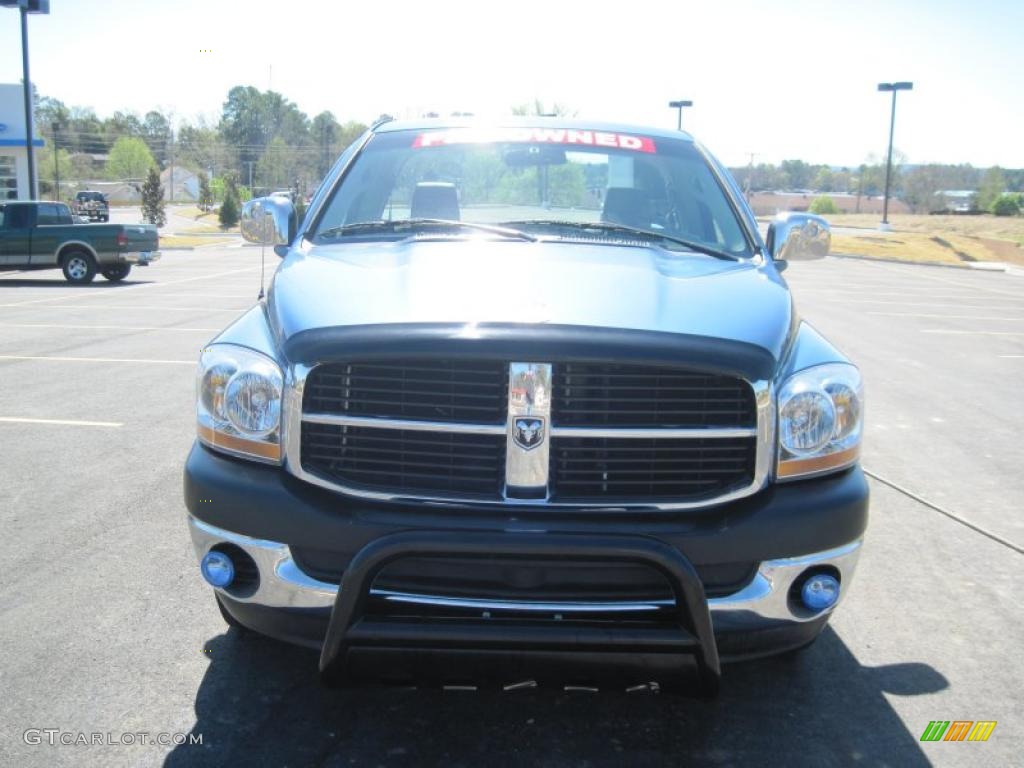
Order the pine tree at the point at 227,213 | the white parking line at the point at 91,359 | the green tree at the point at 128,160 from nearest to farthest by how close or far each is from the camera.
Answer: the white parking line at the point at 91,359 < the pine tree at the point at 227,213 < the green tree at the point at 128,160

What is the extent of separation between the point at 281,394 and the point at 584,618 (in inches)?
40.8

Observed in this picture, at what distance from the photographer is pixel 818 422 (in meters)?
2.91

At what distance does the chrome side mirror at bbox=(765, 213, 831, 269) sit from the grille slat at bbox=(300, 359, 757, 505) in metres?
1.75

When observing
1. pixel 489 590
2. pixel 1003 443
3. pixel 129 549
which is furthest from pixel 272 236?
pixel 1003 443

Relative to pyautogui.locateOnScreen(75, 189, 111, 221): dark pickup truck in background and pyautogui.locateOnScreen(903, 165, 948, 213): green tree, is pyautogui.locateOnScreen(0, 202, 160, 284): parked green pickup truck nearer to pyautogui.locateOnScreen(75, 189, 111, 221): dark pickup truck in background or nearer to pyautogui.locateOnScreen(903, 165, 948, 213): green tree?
pyautogui.locateOnScreen(75, 189, 111, 221): dark pickup truck in background

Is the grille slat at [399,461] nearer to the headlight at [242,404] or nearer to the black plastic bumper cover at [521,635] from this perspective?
the headlight at [242,404]

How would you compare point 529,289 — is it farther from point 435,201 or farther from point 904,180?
point 904,180

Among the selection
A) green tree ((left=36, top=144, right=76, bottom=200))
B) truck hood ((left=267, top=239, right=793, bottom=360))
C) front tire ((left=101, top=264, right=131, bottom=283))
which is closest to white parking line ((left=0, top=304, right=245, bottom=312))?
front tire ((left=101, top=264, right=131, bottom=283))

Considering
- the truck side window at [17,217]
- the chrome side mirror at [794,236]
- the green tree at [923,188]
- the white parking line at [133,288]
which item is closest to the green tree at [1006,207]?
the green tree at [923,188]

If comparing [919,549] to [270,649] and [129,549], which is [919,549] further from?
[129,549]

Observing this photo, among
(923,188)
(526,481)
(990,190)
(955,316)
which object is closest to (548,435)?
(526,481)

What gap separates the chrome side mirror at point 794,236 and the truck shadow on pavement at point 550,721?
1753 millimetres

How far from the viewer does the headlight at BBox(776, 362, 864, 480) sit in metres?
2.86

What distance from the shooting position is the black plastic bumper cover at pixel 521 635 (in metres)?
2.57
